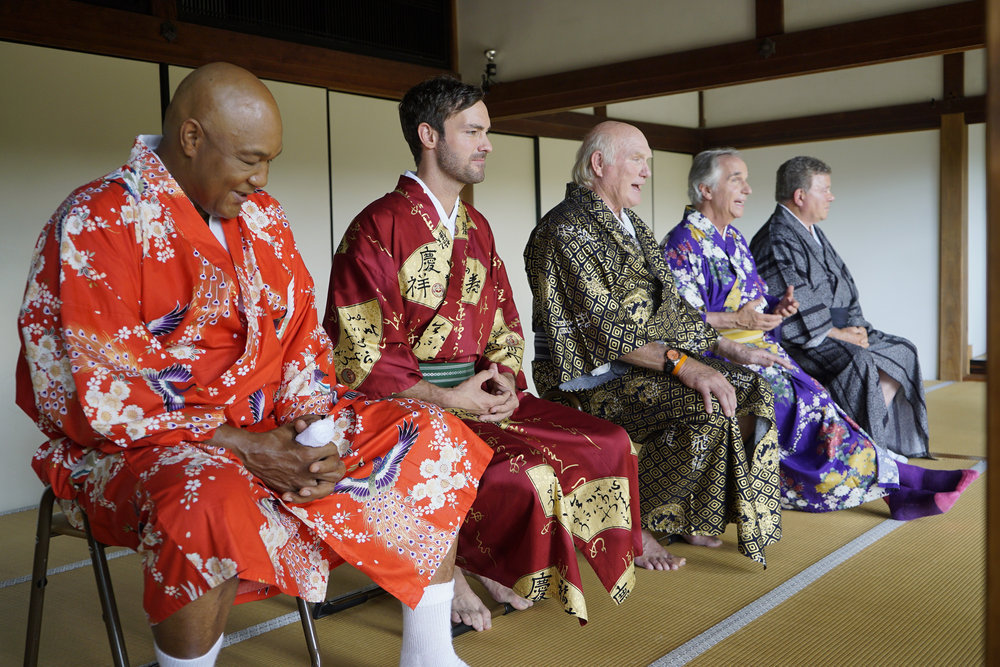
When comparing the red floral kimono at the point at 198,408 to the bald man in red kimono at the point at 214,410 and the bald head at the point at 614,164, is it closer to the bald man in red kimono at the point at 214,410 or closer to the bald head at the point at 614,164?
the bald man in red kimono at the point at 214,410

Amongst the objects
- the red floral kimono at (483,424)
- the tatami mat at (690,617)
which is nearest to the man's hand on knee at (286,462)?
the red floral kimono at (483,424)

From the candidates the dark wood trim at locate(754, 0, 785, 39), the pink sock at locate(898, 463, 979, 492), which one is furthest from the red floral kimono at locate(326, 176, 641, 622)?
the dark wood trim at locate(754, 0, 785, 39)

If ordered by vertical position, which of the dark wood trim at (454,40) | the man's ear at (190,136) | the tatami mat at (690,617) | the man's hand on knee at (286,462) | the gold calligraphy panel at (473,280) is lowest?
the tatami mat at (690,617)

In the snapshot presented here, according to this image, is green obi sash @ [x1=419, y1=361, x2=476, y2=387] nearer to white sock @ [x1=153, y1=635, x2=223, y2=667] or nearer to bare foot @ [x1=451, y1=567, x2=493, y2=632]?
bare foot @ [x1=451, y1=567, x2=493, y2=632]

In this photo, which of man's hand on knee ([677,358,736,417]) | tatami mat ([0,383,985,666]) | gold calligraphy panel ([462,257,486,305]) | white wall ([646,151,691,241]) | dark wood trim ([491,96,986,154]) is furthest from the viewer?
white wall ([646,151,691,241])

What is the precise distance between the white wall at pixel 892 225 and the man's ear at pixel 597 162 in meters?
4.62

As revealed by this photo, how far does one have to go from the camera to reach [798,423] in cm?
339

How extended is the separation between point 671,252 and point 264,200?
1837 mm

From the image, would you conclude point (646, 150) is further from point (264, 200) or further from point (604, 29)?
point (604, 29)

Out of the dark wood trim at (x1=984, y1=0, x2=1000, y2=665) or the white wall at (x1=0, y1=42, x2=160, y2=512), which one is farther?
the white wall at (x1=0, y1=42, x2=160, y2=512)

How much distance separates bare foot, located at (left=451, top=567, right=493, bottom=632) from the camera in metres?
2.32

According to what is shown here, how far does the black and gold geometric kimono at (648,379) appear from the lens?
2.80 m

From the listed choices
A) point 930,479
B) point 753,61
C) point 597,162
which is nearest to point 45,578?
point 597,162

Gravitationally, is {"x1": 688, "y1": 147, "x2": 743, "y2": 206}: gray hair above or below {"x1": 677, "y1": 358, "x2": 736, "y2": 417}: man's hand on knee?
above
